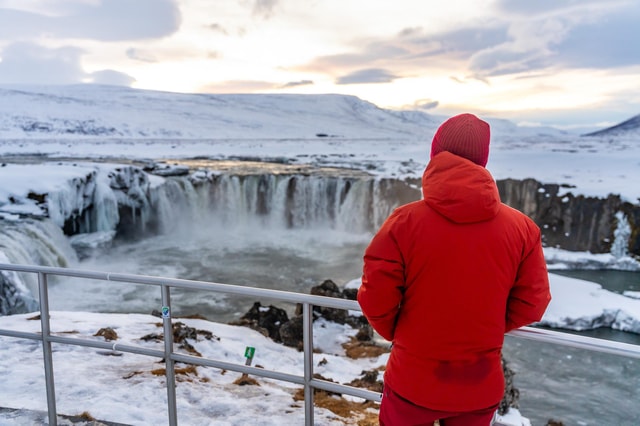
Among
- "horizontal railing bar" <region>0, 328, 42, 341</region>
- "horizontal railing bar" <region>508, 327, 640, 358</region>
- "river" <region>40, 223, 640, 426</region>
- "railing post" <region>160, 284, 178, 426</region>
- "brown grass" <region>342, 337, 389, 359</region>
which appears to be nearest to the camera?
"horizontal railing bar" <region>508, 327, 640, 358</region>

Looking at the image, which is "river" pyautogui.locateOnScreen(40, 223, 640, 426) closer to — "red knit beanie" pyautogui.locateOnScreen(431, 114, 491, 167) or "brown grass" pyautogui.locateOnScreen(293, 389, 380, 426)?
"brown grass" pyautogui.locateOnScreen(293, 389, 380, 426)

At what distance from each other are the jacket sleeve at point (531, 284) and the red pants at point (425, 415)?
397 mm

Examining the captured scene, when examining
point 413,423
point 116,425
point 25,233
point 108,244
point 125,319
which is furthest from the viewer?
point 108,244

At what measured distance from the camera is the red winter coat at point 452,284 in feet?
5.71

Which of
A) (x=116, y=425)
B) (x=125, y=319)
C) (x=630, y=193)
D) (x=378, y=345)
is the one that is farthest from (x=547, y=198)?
(x=116, y=425)

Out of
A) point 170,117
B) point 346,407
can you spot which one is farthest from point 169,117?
point 346,407

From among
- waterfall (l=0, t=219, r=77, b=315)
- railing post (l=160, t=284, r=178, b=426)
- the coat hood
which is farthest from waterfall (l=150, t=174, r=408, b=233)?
the coat hood

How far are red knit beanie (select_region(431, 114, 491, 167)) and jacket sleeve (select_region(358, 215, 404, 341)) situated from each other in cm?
36

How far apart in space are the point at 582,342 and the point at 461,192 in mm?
Answer: 939

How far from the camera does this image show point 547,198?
24.9 meters

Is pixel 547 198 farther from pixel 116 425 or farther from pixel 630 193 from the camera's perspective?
pixel 116 425

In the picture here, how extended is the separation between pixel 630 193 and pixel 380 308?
26.0 m

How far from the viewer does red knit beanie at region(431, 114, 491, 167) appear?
1.85 meters

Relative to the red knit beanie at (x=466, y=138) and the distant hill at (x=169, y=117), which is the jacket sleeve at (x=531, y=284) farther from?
the distant hill at (x=169, y=117)
